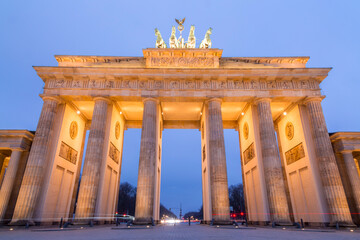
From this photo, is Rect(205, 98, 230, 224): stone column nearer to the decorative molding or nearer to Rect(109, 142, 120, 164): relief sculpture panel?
the decorative molding

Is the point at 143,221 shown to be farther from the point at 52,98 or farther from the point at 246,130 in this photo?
the point at 246,130

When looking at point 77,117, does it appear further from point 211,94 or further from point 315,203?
point 315,203

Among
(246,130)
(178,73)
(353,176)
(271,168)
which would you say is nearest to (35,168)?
(178,73)

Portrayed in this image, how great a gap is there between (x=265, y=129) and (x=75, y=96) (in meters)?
17.7

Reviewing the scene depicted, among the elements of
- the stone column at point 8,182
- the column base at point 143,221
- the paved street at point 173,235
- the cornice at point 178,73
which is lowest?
the paved street at point 173,235

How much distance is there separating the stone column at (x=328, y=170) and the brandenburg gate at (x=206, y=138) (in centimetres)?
7

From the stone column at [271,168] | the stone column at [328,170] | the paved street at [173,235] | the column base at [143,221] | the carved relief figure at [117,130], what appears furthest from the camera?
the carved relief figure at [117,130]

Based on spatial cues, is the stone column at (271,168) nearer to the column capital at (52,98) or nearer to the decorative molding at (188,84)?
the decorative molding at (188,84)

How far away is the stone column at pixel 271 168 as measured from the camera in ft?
55.7

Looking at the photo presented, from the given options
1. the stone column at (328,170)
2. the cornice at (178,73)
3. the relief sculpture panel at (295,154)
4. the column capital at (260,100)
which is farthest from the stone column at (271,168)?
the relief sculpture panel at (295,154)

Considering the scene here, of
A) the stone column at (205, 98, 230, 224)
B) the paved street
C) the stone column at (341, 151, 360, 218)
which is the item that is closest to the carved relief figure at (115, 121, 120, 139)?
the stone column at (205, 98, 230, 224)

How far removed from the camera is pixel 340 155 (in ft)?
68.3

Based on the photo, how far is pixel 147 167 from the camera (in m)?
18.1

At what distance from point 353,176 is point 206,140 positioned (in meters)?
13.0
